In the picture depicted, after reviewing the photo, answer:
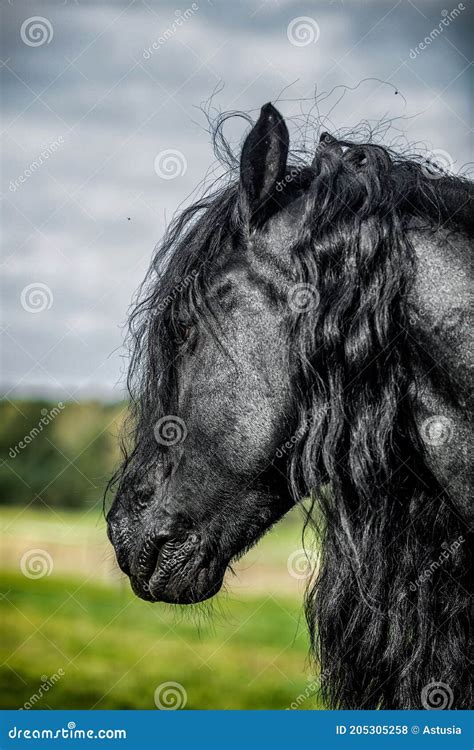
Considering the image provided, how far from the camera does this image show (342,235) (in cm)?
262

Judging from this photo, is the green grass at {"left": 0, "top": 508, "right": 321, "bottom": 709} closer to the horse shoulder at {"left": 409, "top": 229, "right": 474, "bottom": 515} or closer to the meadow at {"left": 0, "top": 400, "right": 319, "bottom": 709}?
the meadow at {"left": 0, "top": 400, "right": 319, "bottom": 709}

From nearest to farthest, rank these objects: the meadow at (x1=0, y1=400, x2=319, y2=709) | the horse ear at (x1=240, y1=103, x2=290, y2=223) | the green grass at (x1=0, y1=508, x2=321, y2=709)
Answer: the horse ear at (x1=240, y1=103, x2=290, y2=223) < the meadow at (x1=0, y1=400, x2=319, y2=709) < the green grass at (x1=0, y1=508, x2=321, y2=709)

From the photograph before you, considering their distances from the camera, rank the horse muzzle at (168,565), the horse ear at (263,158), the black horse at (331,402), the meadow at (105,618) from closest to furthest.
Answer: the black horse at (331,402), the horse ear at (263,158), the horse muzzle at (168,565), the meadow at (105,618)

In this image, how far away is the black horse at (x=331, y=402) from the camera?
254 centimetres

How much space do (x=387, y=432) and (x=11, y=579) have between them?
90.3 ft

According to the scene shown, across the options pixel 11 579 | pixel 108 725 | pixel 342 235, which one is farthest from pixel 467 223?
pixel 11 579

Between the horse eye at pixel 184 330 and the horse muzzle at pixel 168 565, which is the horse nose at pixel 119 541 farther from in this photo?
the horse eye at pixel 184 330

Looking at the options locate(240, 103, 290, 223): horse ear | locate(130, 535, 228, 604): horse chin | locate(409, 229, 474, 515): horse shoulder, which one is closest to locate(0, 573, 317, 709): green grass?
locate(130, 535, 228, 604): horse chin

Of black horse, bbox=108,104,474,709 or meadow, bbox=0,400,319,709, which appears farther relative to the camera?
meadow, bbox=0,400,319,709

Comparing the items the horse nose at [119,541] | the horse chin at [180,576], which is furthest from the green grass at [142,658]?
the horse nose at [119,541]

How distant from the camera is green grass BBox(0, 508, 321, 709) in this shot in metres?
8.39

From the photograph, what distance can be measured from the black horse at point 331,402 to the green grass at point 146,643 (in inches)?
23.2

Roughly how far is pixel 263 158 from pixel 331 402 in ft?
2.79

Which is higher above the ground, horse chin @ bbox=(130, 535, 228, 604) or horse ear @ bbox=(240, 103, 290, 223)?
horse ear @ bbox=(240, 103, 290, 223)
